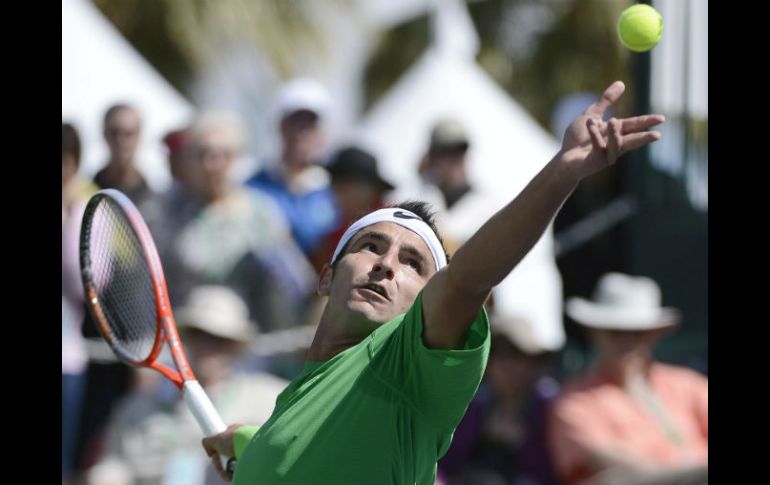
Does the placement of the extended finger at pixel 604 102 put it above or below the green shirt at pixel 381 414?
above

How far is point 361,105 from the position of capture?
25016 millimetres

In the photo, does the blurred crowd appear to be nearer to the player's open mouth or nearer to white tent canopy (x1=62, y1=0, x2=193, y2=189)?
white tent canopy (x1=62, y1=0, x2=193, y2=189)

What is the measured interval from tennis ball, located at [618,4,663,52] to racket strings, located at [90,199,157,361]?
2.11 m

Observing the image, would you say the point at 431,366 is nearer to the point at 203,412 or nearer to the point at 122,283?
the point at 203,412

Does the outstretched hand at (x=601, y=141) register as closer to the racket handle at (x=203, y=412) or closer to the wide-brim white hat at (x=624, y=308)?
the racket handle at (x=203, y=412)

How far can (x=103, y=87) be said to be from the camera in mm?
9844

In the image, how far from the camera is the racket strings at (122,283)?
17.4 feet

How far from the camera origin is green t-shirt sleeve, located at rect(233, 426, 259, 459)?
14.6 feet

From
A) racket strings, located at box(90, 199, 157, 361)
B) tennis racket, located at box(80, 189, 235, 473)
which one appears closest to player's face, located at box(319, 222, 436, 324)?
tennis racket, located at box(80, 189, 235, 473)

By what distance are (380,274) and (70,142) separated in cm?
439

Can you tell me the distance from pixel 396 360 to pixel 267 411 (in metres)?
3.33

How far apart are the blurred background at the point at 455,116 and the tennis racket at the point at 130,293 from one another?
7.83ft

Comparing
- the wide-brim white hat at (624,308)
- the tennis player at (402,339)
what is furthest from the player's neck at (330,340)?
the wide-brim white hat at (624,308)

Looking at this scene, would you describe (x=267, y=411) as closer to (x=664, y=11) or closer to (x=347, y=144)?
(x=347, y=144)
